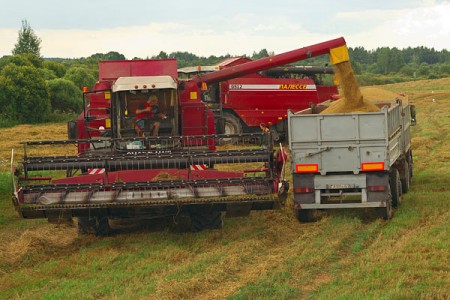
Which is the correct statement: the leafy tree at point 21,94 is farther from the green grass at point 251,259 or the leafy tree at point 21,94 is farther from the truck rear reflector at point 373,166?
the truck rear reflector at point 373,166

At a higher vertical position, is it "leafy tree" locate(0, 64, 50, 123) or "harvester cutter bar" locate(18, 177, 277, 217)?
"leafy tree" locate(0, 64, 50, 123)

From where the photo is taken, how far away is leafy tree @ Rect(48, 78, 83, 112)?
5338 centimetres

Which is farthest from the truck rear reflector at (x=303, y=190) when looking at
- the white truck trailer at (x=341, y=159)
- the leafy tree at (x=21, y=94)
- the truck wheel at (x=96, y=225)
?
the leafy tree at (x=21, y=94)

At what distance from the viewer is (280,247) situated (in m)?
11.1

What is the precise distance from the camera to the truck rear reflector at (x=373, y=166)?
1291 cm

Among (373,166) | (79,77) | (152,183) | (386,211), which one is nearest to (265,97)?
(373,166)

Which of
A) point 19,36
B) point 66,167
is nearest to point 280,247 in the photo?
point 66,167

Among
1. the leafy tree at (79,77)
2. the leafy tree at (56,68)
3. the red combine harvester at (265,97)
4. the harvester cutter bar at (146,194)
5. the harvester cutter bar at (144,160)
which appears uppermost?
the leafy tree at (56,68)

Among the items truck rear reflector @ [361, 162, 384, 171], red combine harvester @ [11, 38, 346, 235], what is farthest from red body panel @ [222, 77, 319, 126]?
truck rear reflector @ [361, 162, 384, 171]

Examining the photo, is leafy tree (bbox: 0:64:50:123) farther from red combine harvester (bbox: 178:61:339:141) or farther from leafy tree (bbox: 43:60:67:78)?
red combine harvester (bbox: 178:61:339:141)

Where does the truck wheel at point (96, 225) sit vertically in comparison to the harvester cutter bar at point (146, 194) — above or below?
below

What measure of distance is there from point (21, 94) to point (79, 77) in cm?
1080

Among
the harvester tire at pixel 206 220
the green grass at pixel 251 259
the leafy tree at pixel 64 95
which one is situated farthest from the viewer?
the leafy tree at pixel 64 95

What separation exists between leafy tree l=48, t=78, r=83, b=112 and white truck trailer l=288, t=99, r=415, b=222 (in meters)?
42.2
